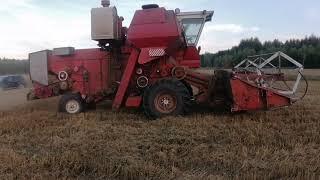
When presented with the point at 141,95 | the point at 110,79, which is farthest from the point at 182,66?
the point at 110,79

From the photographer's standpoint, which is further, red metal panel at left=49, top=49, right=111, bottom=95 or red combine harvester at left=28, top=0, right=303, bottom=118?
red metal panel at left=49, top=49, right=111, bottom=95

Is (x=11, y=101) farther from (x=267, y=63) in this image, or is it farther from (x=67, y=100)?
(x=267, y=63)

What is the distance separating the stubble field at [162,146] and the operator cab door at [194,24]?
2.08 meters

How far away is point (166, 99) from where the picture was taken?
34.9 feet

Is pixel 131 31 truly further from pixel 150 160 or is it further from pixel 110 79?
pixel 150 160

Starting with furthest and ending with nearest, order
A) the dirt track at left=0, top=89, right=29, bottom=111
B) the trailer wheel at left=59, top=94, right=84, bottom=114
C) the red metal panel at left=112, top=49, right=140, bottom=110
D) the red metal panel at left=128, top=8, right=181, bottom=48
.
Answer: the dirt track at left=0, top=89, right=29, bottom=111, the trailer wheel at left=59, top=94, right=84, bottom=114, the red metal panel at left=112, top=49, right=140, bottom=110, the red metal panel at left=128, top=8, right=181, bottom=48

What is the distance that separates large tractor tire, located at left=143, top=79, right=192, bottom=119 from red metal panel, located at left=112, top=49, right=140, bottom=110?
25.9 inches

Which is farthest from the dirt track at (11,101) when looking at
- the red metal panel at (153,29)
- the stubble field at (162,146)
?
the red metal panel at (153,29)

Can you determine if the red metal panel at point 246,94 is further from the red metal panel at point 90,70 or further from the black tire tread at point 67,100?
the black tire tread at point 67,100

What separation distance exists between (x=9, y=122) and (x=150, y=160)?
436 cm

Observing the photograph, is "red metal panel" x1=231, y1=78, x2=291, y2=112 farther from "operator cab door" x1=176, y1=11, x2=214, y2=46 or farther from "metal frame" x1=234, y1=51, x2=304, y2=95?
"operator cab door" x1=176, y1=11, x2=214, y2=46

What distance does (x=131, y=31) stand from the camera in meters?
11.0

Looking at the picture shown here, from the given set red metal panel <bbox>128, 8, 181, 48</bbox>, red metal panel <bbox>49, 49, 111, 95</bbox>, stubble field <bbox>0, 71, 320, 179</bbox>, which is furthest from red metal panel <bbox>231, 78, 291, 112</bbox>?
red metal panel <bbox>49, 49, 111, 95</bbox>

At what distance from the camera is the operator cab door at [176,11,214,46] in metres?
11.7
